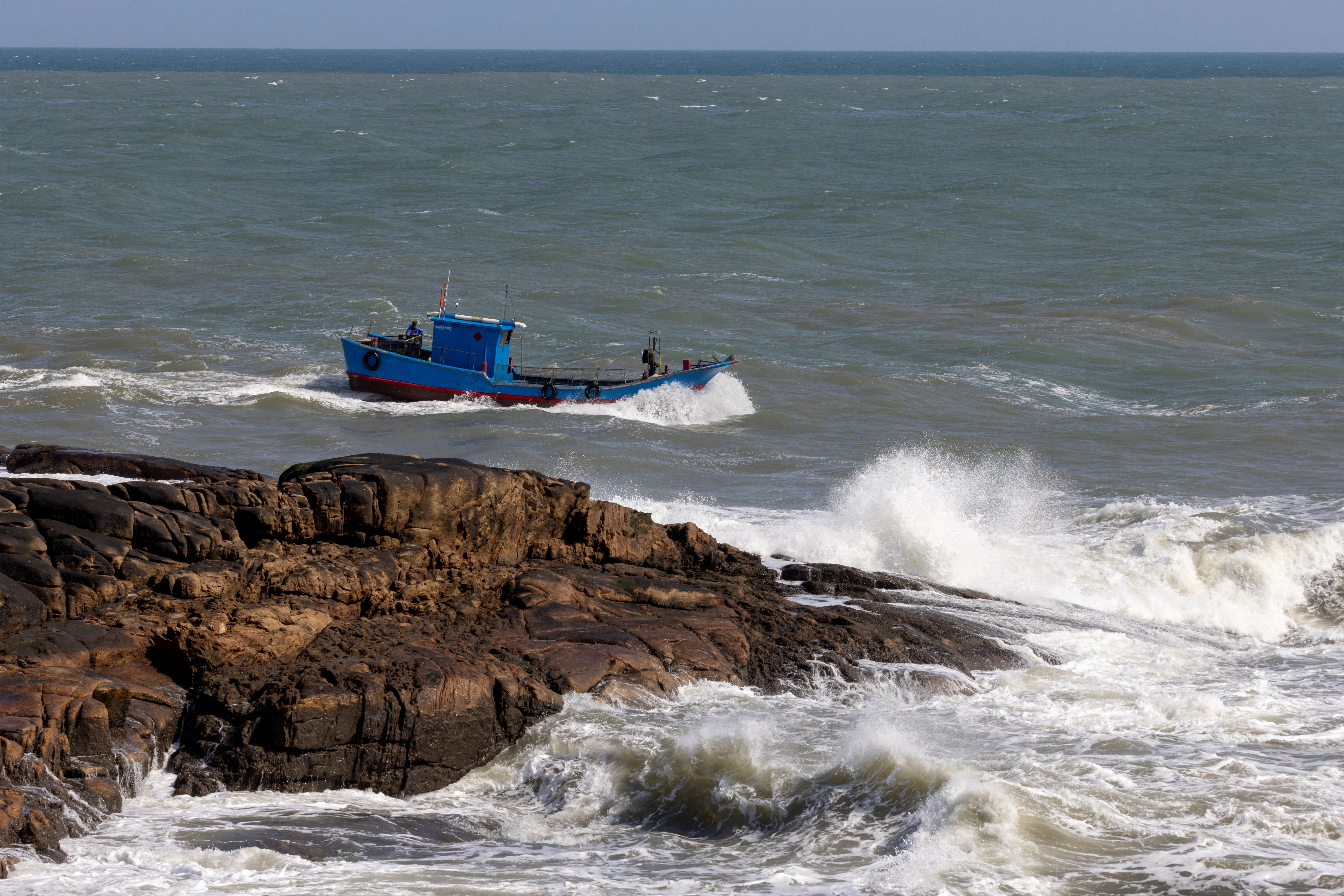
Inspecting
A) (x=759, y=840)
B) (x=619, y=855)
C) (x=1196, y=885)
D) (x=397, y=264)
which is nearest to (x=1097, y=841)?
(x=1196, y=885)

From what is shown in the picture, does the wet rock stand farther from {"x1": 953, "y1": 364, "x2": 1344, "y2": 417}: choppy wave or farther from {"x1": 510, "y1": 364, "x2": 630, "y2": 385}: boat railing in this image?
{"x1": 953, "y1": 364, "x2": 1344, "y2": 417}: choppy wave

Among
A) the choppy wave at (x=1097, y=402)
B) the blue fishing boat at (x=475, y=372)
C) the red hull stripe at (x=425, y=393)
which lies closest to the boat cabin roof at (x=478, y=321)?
the blue fishing boat at (x=475, y=372)

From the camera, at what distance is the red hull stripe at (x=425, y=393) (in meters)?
28.8

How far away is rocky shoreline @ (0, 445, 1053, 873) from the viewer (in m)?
9.93

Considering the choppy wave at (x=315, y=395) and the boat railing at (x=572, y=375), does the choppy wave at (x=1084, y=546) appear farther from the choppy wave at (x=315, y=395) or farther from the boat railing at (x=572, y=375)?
the boat railing at (x=572, y=375)

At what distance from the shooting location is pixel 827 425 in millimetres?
27297

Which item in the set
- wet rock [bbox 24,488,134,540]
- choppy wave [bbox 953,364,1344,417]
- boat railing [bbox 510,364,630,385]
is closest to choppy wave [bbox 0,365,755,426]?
boat railing [bbox 510,364,630,385]

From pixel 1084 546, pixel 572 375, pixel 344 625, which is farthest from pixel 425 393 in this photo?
pixel 344 625

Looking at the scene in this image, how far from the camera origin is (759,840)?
988 cm

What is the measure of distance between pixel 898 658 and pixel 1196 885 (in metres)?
4.22

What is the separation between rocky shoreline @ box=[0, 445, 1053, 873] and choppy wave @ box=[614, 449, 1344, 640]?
304 centimetres

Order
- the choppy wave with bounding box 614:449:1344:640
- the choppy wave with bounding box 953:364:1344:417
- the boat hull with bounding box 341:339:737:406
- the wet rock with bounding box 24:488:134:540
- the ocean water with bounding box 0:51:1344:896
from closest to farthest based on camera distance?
the ocean water with bounding box 0:51:1344:896 → the wet rock with bounding box 24:488:134:540 → the choppy wave with bounding box 614:449:1344:640 → the choppy wave with bounding box 953:364:1344:417 → the boat hull with bounding box 341:339:737:406

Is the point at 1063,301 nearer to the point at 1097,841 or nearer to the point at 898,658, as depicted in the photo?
the point at 898,658

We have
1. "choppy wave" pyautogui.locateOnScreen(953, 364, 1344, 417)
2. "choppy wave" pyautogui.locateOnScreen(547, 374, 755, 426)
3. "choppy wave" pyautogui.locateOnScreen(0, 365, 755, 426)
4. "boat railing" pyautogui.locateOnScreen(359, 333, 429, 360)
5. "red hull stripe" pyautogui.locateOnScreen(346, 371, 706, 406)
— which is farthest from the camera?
"boat railing" pyautogui.locateOnScreen(359, 333, 429, 360)
